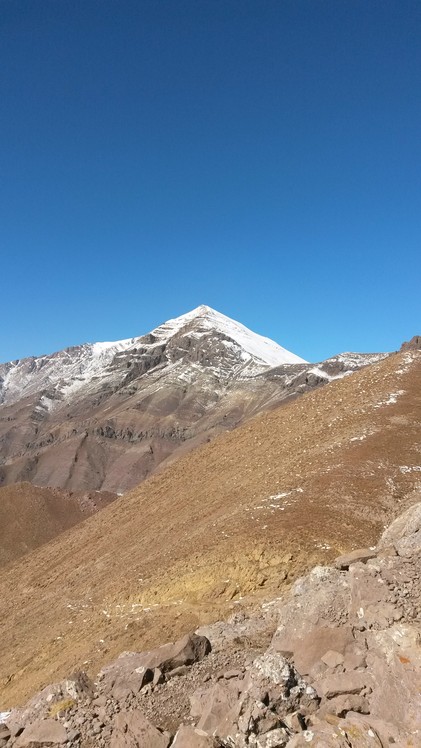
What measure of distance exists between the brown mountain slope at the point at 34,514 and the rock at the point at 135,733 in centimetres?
5199

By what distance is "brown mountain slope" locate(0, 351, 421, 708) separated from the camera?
1633 cm

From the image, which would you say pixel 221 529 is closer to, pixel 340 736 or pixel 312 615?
pixel 312 615

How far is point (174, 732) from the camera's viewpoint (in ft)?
25.6

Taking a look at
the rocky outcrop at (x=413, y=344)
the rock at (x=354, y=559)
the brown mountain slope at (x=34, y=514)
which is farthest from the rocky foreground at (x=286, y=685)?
the rocky outcrop at (x=413, y=344)

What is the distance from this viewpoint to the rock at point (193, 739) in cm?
670

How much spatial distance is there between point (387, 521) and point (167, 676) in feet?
39.4

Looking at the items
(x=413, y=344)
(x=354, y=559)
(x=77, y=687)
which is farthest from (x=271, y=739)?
(x=413, y=344)

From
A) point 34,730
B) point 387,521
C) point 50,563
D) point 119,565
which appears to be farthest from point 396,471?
point 50,563

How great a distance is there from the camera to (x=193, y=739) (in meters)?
6.85

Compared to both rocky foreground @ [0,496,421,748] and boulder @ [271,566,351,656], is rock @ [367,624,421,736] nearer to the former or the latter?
rocky foreground @ [0,496,421,748]

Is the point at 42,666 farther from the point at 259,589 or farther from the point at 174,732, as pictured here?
the point at 174,732

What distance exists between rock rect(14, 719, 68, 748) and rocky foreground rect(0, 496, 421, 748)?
0.02 metres

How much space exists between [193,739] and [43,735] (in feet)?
10.1

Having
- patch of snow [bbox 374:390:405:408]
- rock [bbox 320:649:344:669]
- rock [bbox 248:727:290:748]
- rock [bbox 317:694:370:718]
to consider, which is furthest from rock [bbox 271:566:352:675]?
patch of snow [bbox 374:390:405:408]
